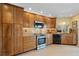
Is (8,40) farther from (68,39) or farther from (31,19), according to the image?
(68,39)

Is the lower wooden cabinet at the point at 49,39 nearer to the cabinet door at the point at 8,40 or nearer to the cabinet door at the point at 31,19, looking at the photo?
the cabinet door at the point at 31,19

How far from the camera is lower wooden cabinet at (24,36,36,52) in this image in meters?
7.59

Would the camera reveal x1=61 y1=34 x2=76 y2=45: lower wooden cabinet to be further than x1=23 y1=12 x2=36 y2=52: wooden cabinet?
Yes

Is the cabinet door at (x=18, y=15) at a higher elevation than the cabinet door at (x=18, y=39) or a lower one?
higher

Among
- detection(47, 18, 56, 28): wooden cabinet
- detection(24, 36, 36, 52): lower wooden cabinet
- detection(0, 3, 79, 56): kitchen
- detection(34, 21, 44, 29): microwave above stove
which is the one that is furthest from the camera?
detection(47, 18, 56, 28): wooden cabinet

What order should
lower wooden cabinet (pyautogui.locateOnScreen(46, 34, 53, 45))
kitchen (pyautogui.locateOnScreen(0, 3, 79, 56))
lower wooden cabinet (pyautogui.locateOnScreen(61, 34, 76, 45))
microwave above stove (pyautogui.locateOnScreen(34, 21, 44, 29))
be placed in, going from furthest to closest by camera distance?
lower wooden cabinet (pyautogui.locateOnScreen(61, 34, 76, 45)), lower wooden cabinet (pyautogui.locateOnScreen(46, 34, 53, 45)), microwave above stove (pyautogui.locateOnScreen(34, 21, 44, 29)), kitchen (pyautogui.locateOnScreen(0, 3, 79, 56))

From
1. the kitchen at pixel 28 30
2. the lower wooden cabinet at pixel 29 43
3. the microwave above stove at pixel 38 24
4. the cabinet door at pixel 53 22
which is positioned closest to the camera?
the kitchen at pixel 28 30

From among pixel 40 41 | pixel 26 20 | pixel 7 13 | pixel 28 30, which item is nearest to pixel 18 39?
pixel 7 13

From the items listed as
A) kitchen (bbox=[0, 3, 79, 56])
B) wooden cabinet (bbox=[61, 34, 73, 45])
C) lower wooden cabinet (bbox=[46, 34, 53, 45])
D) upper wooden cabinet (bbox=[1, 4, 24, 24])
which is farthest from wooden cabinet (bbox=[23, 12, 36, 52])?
wooden cabinet (bbox=[61, 34, 73, 45])

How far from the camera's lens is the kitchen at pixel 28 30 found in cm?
618

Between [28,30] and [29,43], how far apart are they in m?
1.64

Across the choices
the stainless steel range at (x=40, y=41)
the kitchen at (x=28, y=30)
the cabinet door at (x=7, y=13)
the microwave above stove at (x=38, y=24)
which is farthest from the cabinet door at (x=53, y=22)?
the cabinet door at (x=7, y=13)

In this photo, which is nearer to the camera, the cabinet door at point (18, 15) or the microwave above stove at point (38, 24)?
the cabinet door at point (18, 15)

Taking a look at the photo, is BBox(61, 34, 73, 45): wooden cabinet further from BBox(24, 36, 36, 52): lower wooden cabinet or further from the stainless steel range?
BBox(24, 36, 36, 52): lower wooden cabinet
